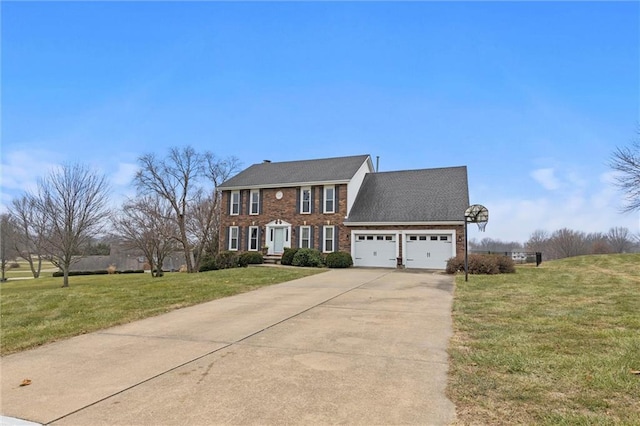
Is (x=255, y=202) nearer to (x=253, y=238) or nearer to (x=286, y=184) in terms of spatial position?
(x=253, y=238)

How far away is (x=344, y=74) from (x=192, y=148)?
19018mm

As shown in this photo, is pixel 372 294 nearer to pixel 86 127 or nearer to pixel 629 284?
pixel 629 284

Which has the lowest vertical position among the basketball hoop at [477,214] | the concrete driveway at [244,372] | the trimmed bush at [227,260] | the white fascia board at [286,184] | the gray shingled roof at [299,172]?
the concrete driveway at [244,372]

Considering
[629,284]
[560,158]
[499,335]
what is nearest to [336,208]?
[560,158]

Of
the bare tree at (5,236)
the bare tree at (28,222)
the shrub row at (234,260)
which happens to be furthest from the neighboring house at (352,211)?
the bare tree at (5,236)

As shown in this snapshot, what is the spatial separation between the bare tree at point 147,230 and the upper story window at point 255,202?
7.75 meters

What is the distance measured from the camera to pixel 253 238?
26812mm

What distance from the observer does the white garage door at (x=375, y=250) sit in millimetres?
22969

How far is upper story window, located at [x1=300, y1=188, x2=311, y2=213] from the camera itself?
2545cm

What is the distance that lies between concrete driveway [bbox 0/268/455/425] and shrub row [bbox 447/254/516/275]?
34.4ft

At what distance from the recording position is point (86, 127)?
59.6 feet

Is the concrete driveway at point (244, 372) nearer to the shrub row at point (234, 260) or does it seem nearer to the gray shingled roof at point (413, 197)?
the gray shingled roof at point (413, 197)

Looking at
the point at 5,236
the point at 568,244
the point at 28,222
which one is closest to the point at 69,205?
the point at 28,222

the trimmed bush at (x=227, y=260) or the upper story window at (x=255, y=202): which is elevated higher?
the upper story window at (x=255, y=202)
